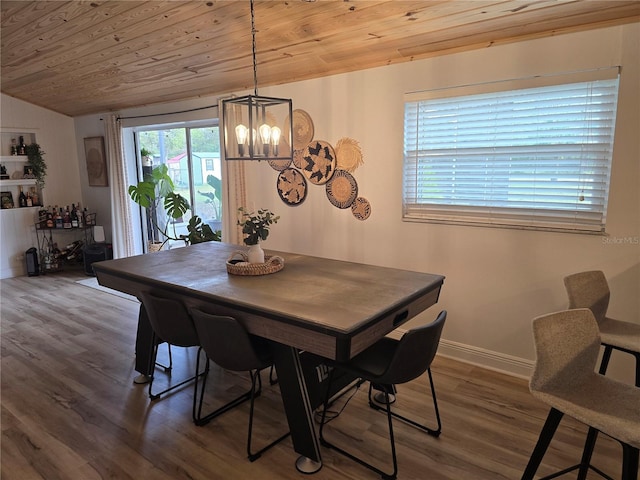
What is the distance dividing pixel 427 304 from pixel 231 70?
2.82m

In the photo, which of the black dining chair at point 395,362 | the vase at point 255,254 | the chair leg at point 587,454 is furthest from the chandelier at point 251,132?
the chair leg at point 587,454

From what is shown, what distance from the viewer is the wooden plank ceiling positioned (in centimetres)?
249

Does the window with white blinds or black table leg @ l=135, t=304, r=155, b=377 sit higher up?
the window with white blinds

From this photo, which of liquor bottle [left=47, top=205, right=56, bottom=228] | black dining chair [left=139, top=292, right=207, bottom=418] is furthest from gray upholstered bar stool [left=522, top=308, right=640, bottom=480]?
liquor bottle [left=47, top=205, right=56, bottom=228]

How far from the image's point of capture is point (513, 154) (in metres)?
2.85

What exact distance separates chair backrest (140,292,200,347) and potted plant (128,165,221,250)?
218cm

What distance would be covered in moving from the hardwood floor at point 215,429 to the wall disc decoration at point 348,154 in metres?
1.72

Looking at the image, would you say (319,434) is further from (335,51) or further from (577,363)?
(335,51)

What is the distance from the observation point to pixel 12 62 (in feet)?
15.0

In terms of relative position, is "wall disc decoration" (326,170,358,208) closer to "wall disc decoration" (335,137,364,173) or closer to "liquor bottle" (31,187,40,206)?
"wall disc decoration" (335,137,364,173)

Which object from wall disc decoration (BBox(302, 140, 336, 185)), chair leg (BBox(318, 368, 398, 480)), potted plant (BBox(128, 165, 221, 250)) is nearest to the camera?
chair leg (BBox(318, 368, 398, 480))

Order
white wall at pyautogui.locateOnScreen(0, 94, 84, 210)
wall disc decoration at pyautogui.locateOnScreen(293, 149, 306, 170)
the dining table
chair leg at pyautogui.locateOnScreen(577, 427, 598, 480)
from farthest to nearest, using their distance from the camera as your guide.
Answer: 1. white wall at pyautogui.locateOnScreen(0, 94, 84, 210)
2. wall disc decoration at pyautogui.locateOnScreen(293, 149, 306, 170)
3. the dining table
4. chair leg at pyautogui.locateOnScreen(577, 427, 598, 480)

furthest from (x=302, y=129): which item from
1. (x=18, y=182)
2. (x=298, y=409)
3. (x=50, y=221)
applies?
(x=18, y=182)

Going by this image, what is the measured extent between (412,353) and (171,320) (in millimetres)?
1347
